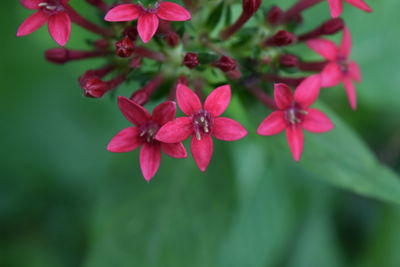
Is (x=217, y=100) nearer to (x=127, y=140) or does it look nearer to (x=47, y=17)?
(x=127, y=140)

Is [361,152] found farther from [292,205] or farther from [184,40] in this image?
[184,40]

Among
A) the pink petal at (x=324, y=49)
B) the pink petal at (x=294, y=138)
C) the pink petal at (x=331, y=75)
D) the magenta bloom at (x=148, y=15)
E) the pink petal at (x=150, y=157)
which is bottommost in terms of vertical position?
the pink petal at (x=294, y=138)

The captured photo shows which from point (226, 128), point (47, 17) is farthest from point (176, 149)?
point (47, 17)

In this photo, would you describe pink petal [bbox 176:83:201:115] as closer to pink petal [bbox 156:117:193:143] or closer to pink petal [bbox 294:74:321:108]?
pink petal [bbox 156:117:193:143]

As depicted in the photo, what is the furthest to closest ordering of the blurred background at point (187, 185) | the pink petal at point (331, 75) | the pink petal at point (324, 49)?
the blurred background at point (187, 185) → the pink petal at point (324, 49) → the pink petal at point (331, 75)

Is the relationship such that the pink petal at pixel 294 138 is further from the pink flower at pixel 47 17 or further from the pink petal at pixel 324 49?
the pink flower at pixel 47 17

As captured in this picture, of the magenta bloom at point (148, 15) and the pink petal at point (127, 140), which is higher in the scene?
the magenta bloom at point (148, 15)

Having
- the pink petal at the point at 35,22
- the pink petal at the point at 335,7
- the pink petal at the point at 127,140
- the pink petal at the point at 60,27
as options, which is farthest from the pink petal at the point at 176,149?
the pink petal at the point at 335,7
